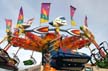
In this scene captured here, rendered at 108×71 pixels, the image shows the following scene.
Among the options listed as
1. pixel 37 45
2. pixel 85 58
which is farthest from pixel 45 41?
pixel 85 58

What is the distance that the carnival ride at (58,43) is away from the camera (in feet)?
128

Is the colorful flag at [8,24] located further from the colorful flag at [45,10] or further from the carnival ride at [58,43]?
the colorful flag at [45,10]

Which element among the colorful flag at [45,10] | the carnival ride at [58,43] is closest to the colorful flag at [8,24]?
the carnival ride at [58,43]

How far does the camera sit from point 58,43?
39.2m

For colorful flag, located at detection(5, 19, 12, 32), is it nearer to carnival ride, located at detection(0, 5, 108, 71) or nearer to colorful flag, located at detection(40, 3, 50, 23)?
carnival ride, located at detection(0, 5, 108, 71)

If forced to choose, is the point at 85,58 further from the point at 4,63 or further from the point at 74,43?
the point at 4,63

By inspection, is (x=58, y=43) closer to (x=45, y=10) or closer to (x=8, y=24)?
(x=45, y=10)

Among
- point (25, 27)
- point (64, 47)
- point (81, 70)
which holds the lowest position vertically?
point (81, 70)

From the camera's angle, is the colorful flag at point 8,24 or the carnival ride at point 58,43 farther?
the colorful flag at point 8,24

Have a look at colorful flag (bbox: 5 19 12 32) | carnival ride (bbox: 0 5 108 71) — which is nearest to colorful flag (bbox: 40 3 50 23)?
carnival ride (bbox: 0 5 108 71)

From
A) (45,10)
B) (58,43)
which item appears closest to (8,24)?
A: (45,10)

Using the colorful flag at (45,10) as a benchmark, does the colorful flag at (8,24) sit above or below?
below

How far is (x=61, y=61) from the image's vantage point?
4197 cm

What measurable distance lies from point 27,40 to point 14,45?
2904 millimetres
